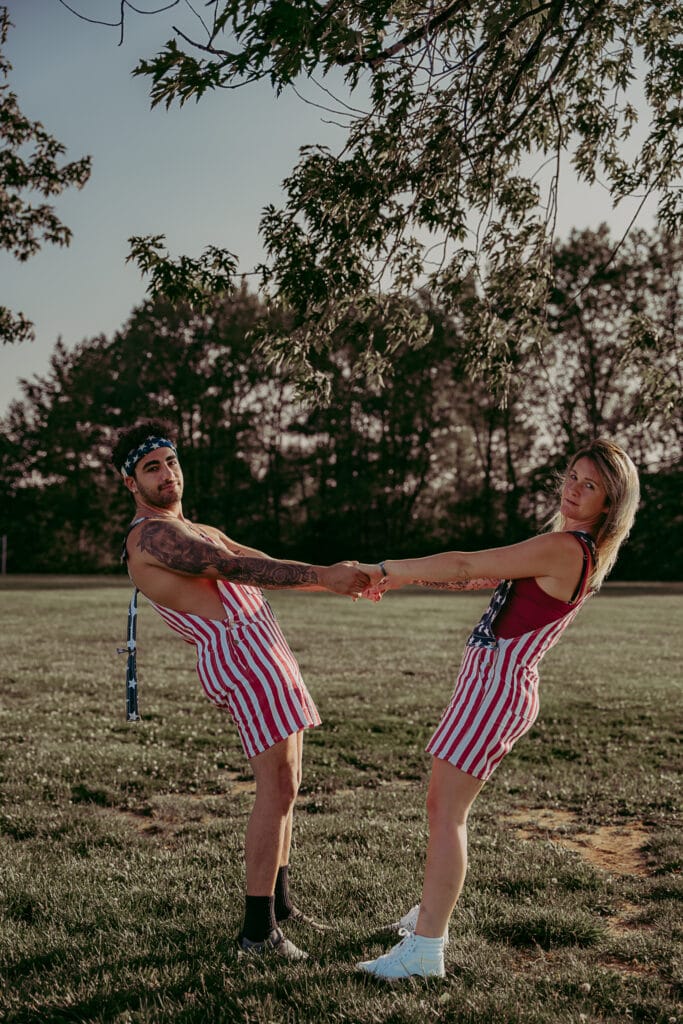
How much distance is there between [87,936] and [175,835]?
71.9 inches

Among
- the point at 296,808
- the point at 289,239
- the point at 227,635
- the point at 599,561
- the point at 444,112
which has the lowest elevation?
the point at 296,808

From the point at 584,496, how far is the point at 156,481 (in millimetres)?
2069

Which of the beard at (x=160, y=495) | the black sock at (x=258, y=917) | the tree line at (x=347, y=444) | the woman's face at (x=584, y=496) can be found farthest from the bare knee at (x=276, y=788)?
the tree line at (x=347, y=444)

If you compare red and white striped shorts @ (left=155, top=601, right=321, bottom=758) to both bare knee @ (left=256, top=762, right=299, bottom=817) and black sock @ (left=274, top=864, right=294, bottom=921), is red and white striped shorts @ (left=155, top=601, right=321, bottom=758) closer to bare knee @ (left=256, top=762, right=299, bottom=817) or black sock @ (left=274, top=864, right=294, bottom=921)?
bare knee @ (left=256, top=762, right=299, bottom=817)

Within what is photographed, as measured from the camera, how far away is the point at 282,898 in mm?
4484

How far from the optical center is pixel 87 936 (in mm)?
4328

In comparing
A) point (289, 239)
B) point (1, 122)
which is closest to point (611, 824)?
point (289, 239)

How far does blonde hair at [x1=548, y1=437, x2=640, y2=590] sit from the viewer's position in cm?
389

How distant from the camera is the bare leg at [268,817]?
13.3ft

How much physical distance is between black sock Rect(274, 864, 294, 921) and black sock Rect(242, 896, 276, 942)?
360 millimetres

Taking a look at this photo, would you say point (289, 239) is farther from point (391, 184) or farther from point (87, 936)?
point (87, 936)

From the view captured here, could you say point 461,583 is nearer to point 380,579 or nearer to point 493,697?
point 380,579

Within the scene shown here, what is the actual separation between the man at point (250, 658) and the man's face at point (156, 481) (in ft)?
0.34

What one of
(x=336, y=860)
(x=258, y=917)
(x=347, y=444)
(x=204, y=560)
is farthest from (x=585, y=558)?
Result: (x=347, y=444)
